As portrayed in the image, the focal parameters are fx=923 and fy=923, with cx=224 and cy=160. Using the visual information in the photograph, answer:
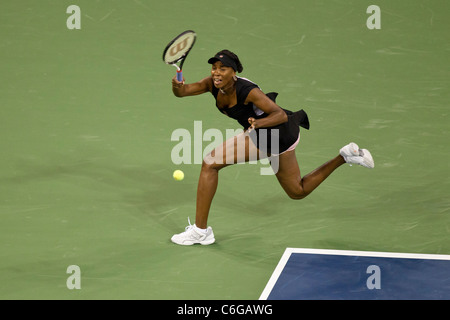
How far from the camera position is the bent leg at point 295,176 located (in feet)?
33.8

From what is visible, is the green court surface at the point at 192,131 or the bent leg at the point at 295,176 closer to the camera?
the green court surface at the point at 192,131

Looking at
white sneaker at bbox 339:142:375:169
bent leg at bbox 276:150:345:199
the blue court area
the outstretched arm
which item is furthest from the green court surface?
the outstretched arm

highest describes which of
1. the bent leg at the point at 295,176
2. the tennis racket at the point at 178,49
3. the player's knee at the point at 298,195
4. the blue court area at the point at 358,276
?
the tennis racket at the point at 178,49

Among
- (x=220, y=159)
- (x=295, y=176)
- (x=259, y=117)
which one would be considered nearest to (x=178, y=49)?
(x=259, y=117)

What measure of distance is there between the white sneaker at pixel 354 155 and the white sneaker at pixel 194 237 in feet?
5.79

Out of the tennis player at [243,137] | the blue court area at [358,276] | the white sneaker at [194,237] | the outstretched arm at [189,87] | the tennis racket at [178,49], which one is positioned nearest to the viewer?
the blue court area at [358,276]

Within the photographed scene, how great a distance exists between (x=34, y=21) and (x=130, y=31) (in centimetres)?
174

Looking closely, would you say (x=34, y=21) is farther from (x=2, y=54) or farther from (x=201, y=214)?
(x=201, y=214)

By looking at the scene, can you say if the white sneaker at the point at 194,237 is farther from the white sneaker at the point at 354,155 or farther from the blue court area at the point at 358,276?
the white sneaker at the point at 354,155

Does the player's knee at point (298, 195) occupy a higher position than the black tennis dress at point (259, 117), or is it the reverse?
the black tennis dress at point (259, 117)

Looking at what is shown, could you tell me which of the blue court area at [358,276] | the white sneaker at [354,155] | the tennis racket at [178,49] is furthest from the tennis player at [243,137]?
the blue court area at [358,276]

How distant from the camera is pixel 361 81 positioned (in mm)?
14641

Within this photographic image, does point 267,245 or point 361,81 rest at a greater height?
point 361,81

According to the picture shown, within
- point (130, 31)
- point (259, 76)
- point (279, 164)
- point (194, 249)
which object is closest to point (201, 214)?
point (194, 249)
